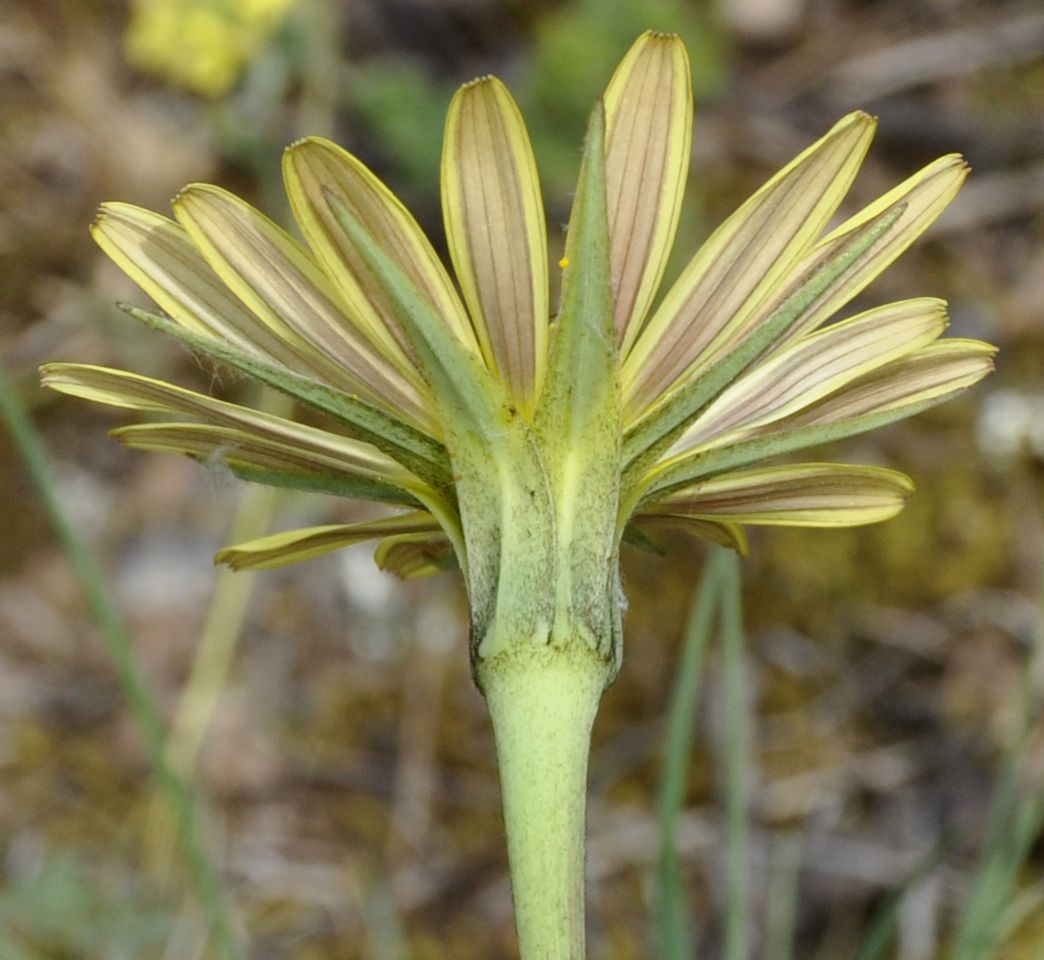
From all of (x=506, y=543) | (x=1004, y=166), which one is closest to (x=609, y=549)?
(x=506, y=543)

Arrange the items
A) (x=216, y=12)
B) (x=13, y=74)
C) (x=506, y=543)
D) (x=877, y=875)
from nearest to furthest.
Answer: (x=506, y=543), (x=877, y=875), (x=216, y=12), (x=13, y=74)

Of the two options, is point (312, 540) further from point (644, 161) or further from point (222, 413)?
point (644, 161)

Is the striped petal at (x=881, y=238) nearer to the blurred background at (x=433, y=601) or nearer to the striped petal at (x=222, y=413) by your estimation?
the striped petal at (x=222, y=413)

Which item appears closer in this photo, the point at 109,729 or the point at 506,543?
the point at 506,543

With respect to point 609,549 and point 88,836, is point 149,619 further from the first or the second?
point 609,549

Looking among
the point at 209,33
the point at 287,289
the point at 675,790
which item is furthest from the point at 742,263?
the point at 209,33

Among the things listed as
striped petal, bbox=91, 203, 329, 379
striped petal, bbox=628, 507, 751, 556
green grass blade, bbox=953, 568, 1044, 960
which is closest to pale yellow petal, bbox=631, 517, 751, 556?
striped petal, bbox=628, 507, 751, 556
